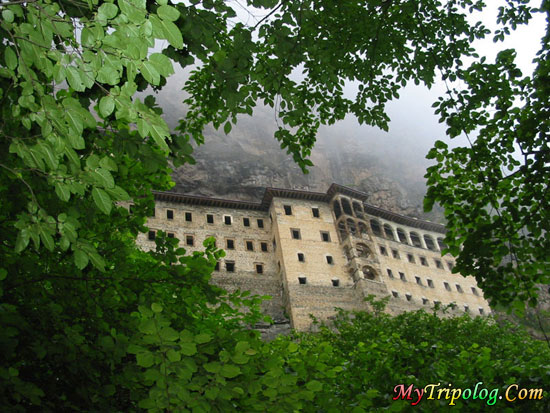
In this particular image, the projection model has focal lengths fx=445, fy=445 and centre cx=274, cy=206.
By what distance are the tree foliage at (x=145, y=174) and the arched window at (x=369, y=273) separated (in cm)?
3319

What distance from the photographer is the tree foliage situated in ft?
7.30

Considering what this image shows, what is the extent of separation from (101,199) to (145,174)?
16.9 feet

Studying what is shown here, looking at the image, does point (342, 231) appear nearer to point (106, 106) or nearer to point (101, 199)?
point (101, 199)

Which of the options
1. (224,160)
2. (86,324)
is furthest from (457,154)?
(224,160)

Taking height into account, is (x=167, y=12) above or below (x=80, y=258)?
above

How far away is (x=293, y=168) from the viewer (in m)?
53.6

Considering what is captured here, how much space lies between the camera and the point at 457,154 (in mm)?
6281

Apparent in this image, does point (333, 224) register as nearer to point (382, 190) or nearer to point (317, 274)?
point (317, 274)

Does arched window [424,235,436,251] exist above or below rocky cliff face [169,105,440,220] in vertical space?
below

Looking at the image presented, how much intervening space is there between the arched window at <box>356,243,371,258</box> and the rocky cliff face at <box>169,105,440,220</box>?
41.4ft

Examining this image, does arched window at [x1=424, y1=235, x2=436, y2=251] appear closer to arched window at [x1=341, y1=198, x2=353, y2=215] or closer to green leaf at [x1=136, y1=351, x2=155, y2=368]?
arched window at [x1=341, y1=198, x2=353, y2=215]

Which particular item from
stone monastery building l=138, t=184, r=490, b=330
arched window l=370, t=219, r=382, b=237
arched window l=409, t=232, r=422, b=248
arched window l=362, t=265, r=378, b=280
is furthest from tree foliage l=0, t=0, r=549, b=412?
arched window l=409, t=232, r=422, b=248

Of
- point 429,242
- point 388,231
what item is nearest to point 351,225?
point 388,231

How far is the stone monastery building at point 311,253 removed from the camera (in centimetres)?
3697
